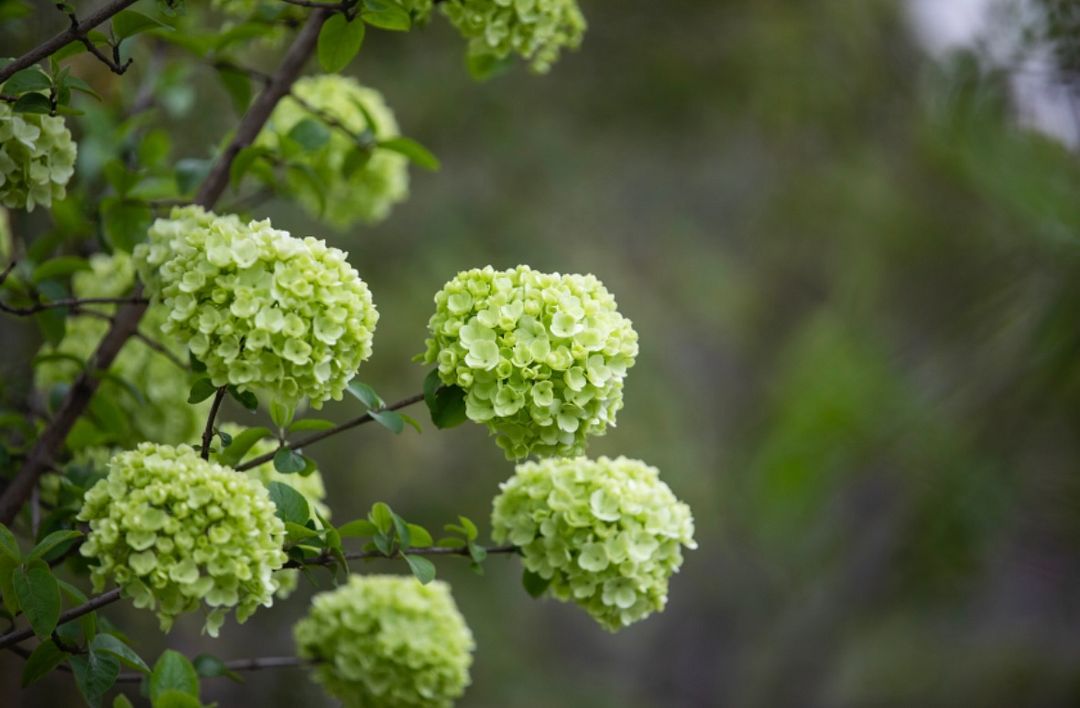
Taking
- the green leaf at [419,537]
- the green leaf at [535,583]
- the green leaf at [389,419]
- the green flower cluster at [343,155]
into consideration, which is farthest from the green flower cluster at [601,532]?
the green flower cluster at [343,155]

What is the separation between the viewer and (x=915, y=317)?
5938mm

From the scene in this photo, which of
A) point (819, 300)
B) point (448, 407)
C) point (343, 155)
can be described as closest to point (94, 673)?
point (448, 407)

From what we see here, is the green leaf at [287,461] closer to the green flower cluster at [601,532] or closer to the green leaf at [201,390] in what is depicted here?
the green leaf at [201,390]

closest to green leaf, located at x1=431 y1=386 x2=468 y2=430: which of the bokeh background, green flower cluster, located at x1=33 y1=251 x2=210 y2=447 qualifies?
green flower cluster, located at x1=33 y1=251 x2=210 y2=447

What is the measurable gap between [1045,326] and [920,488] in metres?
1.16

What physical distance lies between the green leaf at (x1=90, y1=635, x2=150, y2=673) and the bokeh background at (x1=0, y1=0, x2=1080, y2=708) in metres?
2.19

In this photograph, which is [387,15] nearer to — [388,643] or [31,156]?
[31,156]

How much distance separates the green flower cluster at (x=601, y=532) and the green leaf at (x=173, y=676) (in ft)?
1.57

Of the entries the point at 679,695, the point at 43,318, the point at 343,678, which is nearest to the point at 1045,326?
the point at 343,678

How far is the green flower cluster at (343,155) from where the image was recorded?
1928 mm

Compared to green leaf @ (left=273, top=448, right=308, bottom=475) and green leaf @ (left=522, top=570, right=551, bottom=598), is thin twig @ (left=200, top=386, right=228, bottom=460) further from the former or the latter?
green leaf @ (left=522, top=570, right=551, bottom=598)

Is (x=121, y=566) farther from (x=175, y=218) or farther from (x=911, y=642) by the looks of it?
(x=911, y=642)

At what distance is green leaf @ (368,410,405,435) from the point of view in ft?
4.24

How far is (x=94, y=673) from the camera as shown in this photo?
1224 mm
